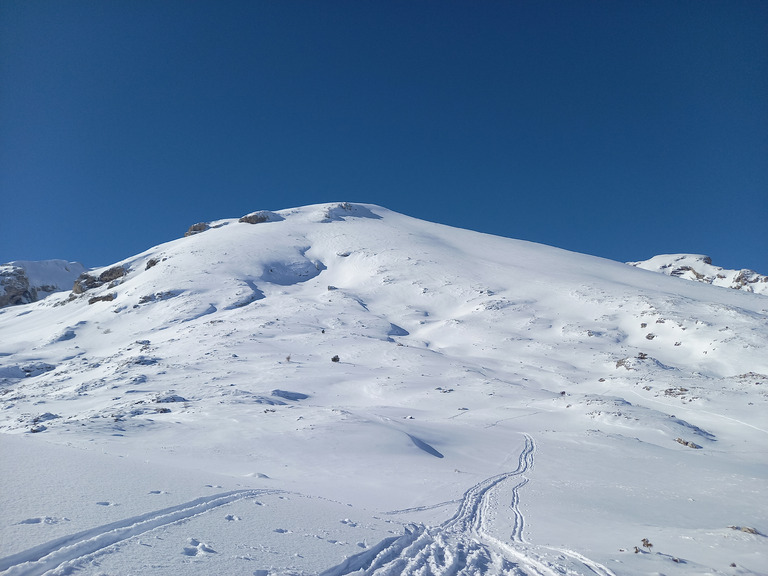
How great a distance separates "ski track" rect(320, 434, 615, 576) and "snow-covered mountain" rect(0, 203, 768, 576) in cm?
5

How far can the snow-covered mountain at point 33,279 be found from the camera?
8515 centimetres

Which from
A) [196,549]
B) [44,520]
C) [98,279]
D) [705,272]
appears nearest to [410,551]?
[196,549]

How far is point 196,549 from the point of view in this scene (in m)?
5.37

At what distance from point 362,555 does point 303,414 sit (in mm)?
12077

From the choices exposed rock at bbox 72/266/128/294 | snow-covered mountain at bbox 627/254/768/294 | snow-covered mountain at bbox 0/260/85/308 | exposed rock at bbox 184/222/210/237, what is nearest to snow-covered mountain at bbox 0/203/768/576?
exposed rock at bbox 72/266/128/294

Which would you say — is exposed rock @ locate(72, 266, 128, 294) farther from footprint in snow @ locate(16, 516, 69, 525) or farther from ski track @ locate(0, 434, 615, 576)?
footprint in snow @ locate(16, 516, 69, 525)

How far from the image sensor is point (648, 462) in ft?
55.1

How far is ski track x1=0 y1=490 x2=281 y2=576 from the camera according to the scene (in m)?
4.40

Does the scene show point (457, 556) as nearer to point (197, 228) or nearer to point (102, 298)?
point (102, 298)

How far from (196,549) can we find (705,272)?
196102 mm

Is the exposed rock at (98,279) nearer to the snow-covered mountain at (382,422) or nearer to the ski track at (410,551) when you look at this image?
the snow-covered mountain at (382,422)

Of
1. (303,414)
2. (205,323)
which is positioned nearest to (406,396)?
(303,414)

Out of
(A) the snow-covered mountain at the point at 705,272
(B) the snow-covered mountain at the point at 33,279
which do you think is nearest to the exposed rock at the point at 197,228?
(B) the snow-covered mountain at the point at 33,279

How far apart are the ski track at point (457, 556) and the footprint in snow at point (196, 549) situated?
148 centimetres
